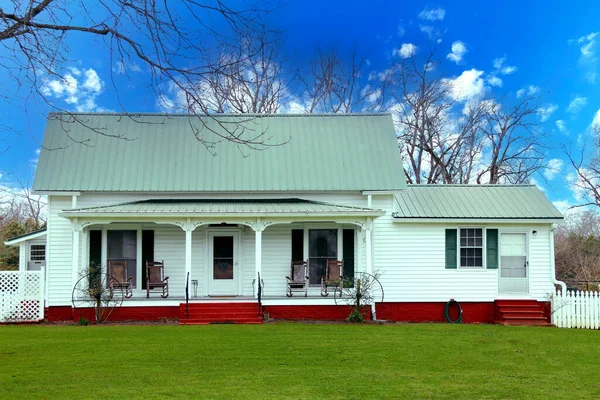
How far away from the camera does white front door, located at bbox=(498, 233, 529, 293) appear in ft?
55.2

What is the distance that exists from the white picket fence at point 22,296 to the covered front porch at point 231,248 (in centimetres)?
133

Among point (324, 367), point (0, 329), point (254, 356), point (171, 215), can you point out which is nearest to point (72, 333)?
point (0, 329)

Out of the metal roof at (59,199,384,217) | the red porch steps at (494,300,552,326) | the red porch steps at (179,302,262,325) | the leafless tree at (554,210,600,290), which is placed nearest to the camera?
the red porch steps at (179,302,262,325)

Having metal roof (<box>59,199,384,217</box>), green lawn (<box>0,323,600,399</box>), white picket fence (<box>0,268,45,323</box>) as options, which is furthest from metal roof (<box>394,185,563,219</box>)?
white picket fence (<box>0,268,45,323</box>)

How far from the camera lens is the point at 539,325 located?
1598 cm

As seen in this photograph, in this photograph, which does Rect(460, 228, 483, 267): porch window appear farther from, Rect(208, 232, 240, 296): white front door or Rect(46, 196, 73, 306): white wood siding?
Rect(46, 196, 73, 306): white wood siding

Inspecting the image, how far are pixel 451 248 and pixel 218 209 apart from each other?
22.9 ft

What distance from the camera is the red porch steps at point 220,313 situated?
1445 cm

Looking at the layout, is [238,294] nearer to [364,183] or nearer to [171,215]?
[171,215]

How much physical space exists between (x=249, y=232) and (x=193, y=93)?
9.26m

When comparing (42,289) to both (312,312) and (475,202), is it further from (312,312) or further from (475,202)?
(475,202)

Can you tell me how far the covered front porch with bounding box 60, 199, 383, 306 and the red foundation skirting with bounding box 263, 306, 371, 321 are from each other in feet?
1.08

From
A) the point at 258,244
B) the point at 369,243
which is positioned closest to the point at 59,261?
the point at 258,244

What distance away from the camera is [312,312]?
51.9 feet
